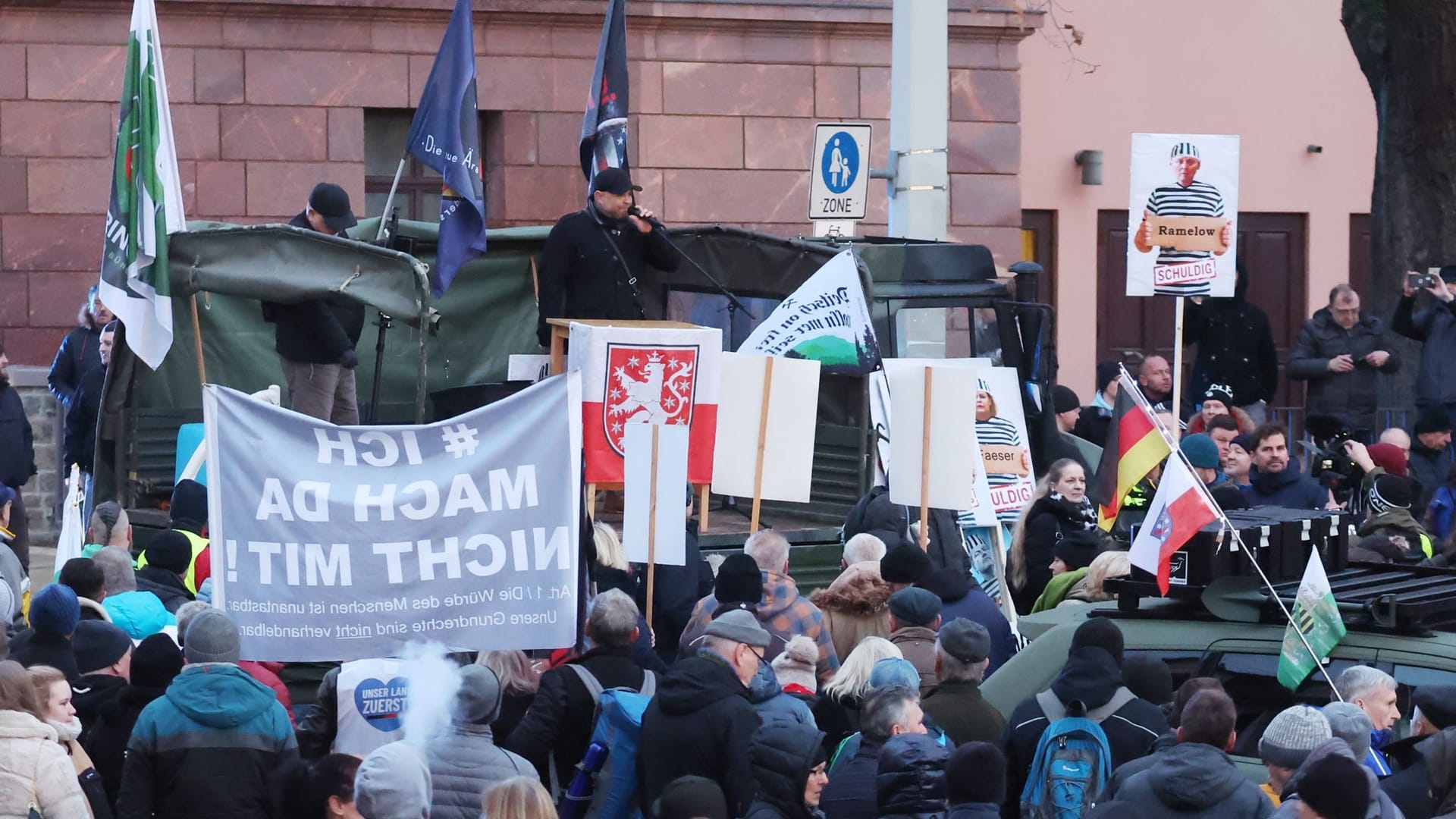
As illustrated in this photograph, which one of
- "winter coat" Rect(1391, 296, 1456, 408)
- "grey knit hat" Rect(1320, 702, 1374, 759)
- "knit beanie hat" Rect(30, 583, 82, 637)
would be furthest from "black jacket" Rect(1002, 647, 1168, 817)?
"winter coat" Rect(1391, 296, 1456, 408)

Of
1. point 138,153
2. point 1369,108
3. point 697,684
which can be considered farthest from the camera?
point 1369,108

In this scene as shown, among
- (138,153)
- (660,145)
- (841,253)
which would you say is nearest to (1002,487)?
(841,253)

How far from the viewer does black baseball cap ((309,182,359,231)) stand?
12047 mm

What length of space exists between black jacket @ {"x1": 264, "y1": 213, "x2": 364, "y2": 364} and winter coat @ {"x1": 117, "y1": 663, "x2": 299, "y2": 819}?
17.4ft

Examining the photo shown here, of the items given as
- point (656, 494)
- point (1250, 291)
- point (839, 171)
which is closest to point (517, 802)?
point (656, 494)

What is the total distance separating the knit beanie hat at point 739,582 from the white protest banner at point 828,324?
3.23m

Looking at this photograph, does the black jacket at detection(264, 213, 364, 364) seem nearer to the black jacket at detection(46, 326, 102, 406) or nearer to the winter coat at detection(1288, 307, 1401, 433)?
the black jacket at detection(46, 326, 102, 406)

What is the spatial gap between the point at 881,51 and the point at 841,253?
28.7 ft

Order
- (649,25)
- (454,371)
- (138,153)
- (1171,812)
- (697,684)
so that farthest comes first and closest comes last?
(649,25) → (454,371) → (138,153) → (697,684) → (1171,812)

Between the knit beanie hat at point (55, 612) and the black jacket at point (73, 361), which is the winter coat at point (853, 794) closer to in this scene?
the knit beanie hat at point (55, 612)

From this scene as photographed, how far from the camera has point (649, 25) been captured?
1942cm

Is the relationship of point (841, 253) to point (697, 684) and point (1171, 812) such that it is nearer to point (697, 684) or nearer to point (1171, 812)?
point (697, 684)

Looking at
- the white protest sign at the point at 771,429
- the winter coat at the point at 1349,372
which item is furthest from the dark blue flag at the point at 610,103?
the winter coat at the point at 1349,372

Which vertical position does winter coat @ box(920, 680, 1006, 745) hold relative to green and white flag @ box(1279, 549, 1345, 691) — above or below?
below
